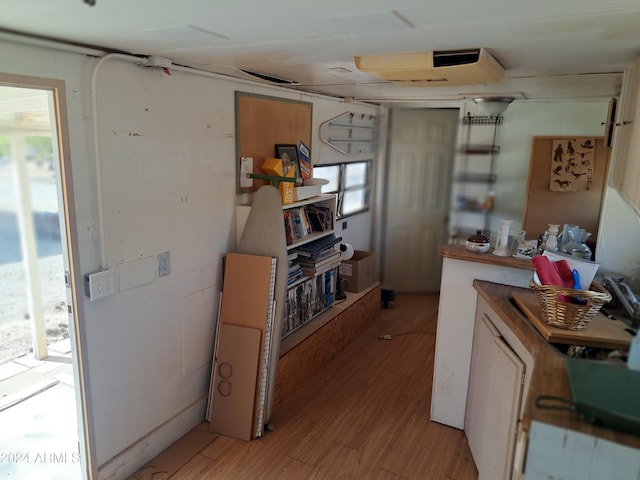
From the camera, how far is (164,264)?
237 centimetres

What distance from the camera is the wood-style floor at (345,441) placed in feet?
7.72

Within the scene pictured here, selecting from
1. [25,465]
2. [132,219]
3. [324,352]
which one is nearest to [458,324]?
[324,352]

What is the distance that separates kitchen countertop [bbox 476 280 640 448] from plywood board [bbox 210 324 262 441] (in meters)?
A: 1.36

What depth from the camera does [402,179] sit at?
4965mm

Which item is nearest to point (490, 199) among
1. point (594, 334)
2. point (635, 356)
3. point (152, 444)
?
point (594, 334)

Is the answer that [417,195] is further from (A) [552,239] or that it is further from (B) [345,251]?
(A) [552,239]

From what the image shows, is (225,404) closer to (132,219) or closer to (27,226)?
(132,219)

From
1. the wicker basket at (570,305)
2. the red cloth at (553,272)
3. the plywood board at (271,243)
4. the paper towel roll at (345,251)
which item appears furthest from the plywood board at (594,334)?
the paper towel roll at (345,251)

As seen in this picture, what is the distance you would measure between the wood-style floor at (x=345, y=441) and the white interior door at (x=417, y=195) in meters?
1.77

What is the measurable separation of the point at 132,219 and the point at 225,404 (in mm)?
1232

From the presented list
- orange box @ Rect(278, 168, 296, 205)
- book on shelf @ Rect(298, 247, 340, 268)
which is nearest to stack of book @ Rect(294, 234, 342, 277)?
book on shelf @ Rect(298, 247, 340, 268)

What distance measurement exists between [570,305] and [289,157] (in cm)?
216

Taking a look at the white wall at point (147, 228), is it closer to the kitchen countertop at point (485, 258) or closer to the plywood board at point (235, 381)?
the plywood board at point (235, 381)

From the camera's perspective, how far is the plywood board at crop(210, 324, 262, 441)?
103 inches
